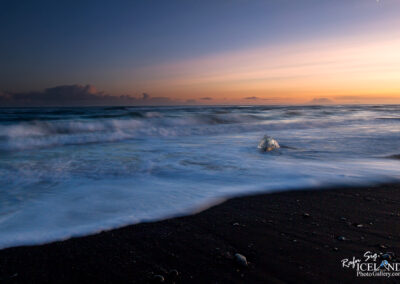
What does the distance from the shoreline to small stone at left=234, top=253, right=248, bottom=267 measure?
0.06ft

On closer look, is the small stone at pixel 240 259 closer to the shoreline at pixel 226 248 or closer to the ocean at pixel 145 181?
the shoreline at pixel 226 248

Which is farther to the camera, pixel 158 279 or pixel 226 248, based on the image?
pixel 226 248

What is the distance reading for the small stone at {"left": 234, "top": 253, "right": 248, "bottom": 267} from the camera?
175 cm

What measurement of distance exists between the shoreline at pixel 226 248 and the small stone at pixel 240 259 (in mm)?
19

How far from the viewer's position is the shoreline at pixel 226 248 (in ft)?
5.49

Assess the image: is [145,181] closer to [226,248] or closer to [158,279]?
[226,248]

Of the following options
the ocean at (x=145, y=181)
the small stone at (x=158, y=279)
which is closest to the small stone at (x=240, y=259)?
the small stone at (x=158, y=279)

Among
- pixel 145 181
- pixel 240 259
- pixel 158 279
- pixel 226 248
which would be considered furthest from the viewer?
pixel 145 181

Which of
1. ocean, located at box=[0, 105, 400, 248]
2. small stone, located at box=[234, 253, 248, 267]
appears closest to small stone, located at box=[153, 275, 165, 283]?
small stone, located at box=[234, 253, 248, 267]

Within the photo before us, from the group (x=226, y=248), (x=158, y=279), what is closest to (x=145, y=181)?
(x=226, y=248)

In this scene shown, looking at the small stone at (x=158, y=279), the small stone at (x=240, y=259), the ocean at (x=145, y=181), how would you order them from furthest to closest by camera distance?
1. the ocean at (x=145, y=181)
2. the small stone at (x=240, y=259)
3. the small stone at (x=158, y=279)

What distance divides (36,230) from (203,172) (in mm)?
2539

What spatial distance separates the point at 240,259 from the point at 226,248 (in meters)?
0.20

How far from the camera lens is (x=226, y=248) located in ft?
6.45
